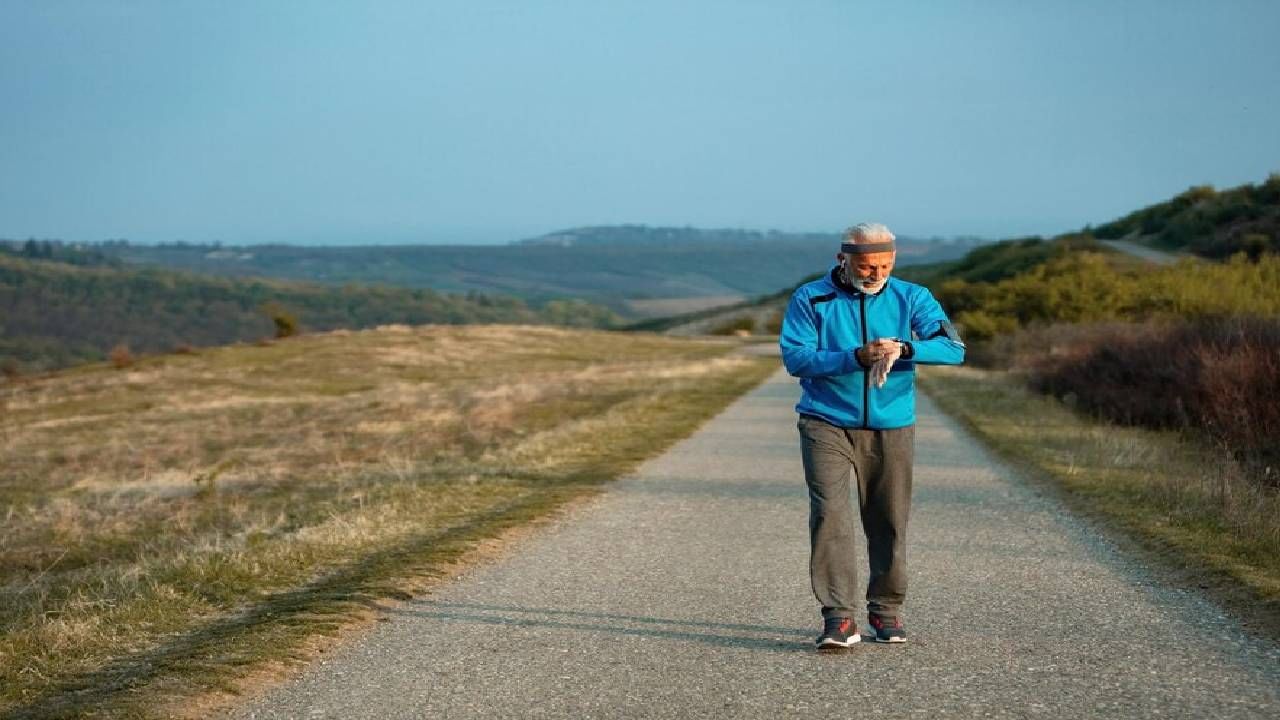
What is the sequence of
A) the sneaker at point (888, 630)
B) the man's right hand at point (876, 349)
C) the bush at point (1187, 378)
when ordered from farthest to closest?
the bush at point (1187, 378) < the sneaker at point (888, 630) < the man's right hand at point (876, 349)

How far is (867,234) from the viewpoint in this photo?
23.2 ft

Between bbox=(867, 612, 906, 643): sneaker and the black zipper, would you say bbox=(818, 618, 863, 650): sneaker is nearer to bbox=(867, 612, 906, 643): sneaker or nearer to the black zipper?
bbox=(867, 612, 906, 643): sneaker

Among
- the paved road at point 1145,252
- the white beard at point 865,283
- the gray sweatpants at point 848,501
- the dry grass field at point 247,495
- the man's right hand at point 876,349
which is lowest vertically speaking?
the dry grass field at point 247,495

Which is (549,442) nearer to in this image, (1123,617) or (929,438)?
(929,438)

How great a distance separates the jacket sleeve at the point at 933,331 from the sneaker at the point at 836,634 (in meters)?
1.33

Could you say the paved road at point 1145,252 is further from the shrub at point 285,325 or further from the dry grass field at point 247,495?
the shrub at point 285,325

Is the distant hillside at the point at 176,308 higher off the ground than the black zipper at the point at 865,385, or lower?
lower

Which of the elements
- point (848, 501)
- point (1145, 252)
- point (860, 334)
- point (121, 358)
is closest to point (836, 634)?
point (848, 501)

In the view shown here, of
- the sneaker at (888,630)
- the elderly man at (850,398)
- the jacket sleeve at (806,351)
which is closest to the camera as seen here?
the jacket sleeve at (806,351)

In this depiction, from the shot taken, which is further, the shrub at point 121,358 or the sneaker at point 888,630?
the shrub at point 121,358

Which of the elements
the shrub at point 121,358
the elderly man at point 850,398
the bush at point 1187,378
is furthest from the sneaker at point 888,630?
the shrub at point 121,358

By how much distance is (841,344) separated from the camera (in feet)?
23.5

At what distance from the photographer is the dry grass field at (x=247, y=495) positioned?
24.7 ft

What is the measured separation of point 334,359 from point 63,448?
27.0 metres
